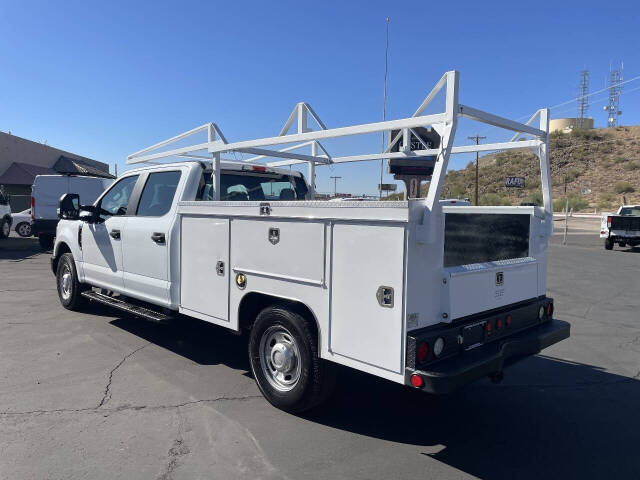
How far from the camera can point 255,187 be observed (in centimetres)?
598

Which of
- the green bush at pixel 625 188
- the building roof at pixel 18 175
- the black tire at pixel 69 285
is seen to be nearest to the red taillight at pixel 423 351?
the black tire at pixel 69 285

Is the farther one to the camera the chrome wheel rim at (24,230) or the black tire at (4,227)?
the chrome wheel rim at (24,230)

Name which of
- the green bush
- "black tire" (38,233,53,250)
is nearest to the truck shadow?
"black tire" (38,233,53,250)

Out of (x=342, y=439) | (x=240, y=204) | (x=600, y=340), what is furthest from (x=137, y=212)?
(x=600, y=340)

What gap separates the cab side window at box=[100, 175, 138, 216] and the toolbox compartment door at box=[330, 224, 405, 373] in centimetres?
362

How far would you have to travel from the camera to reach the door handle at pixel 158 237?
5355mm

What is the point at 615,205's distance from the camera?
47469 mm

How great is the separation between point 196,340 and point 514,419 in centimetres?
377

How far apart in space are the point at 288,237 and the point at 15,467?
2403 millimetres

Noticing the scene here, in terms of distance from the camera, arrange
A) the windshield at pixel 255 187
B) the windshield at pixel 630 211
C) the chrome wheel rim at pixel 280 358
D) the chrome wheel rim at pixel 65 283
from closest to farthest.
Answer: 1. the chrome wheel rim at pixel 280 358
2. the windshield at pixel 255 187
3. the chrome wheel rim at pixel 65 283
4. the windshield at pixel 630 211

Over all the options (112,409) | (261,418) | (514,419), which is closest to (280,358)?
(261,418)

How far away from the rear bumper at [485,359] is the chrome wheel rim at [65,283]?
606 cm

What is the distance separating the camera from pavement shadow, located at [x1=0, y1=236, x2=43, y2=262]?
49.9 feet

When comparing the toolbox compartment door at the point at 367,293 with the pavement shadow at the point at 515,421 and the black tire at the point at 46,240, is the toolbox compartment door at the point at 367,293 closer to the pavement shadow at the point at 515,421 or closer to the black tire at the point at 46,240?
the pavement shadow at the point at 515,421
